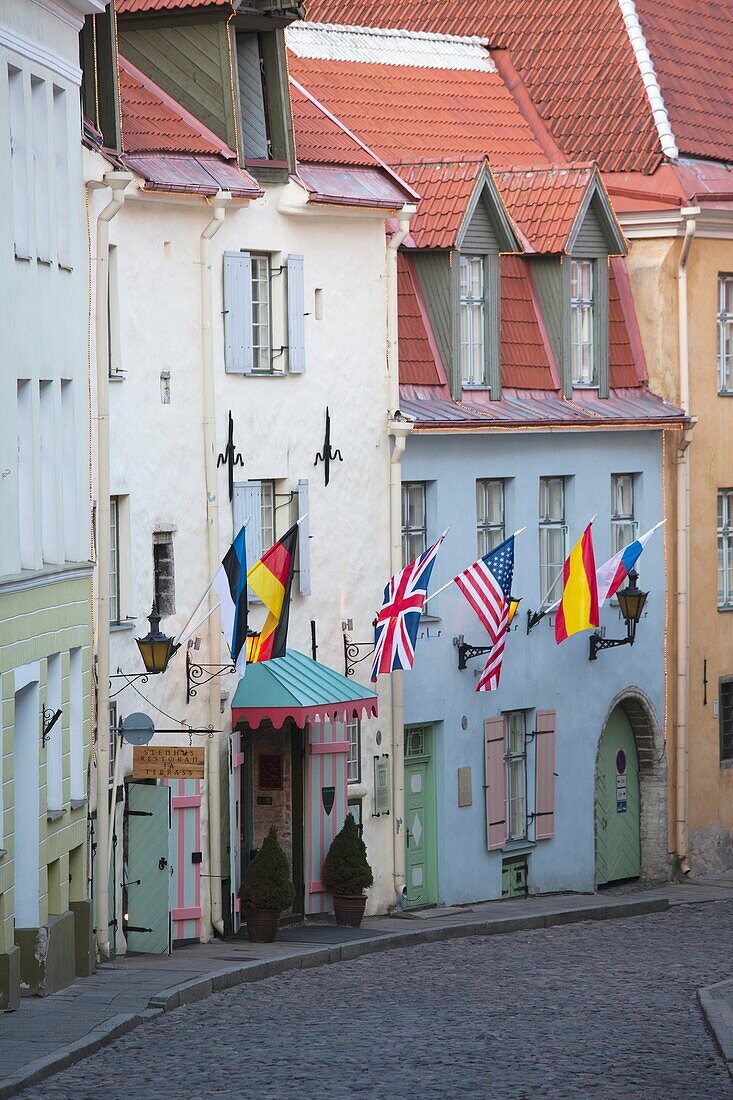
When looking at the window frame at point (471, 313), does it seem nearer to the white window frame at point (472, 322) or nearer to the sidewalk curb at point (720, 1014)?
the white window frame at point (472, 322)

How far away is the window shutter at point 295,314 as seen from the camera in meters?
27.6

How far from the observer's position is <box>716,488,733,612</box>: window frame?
35719 mm

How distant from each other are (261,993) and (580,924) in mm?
7963

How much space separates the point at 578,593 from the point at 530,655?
2203mm

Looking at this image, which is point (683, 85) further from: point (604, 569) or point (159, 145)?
point (159, 145)

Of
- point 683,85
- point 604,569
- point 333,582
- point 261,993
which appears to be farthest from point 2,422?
point 683,85

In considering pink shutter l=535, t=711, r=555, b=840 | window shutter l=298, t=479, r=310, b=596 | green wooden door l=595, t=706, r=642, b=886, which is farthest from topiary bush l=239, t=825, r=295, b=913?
green wooden door l=595, t=706, r=642, b=886

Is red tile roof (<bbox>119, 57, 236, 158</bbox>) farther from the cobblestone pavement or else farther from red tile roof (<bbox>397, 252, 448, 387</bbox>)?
the cobblestone pavement

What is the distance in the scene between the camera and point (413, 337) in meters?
30.5

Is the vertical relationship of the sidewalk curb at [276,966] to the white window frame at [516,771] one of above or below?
below

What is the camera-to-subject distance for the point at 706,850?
116 feet

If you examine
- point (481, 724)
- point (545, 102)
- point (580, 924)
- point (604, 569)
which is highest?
point (545, 102)

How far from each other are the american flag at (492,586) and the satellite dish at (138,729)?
5.40 metres

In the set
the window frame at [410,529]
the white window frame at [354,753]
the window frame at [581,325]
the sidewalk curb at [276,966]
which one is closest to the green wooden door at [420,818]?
the white window frame at [354,753]
